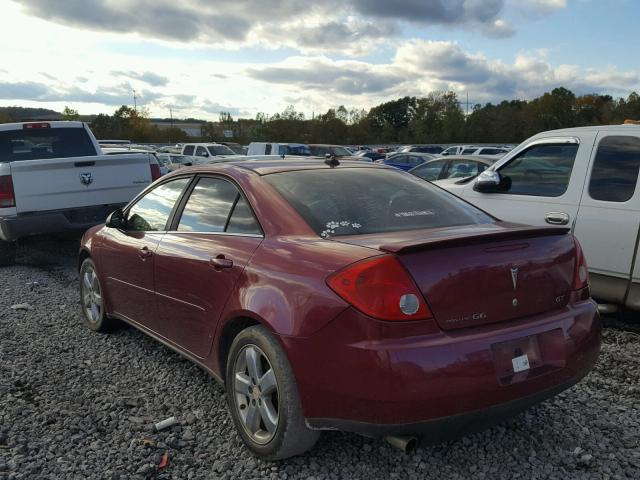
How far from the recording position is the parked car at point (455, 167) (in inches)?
440

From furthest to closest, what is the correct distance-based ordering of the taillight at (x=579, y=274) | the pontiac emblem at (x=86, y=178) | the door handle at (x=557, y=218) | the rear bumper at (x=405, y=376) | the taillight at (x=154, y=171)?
the taillight at (x=154, y=171) → the pontiac emblem at (x=86, y=178) → the door handle at (x=557, y=218) → the taillight at (x=579, y=274) → the rear bumper at (x=405, y=376)

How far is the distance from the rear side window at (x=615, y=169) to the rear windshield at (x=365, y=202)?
6.04 ft

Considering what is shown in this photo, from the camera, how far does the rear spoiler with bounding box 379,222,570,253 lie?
2.65 m

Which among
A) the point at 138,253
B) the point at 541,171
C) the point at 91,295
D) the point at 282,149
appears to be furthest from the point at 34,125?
the point at 282,149

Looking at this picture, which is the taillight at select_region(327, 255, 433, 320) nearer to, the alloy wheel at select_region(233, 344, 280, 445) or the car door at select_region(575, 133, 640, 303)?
the alloy wheel at select_region(233, 344, 280, 445)

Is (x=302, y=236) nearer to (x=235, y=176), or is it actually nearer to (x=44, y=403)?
(x=235, y=176)

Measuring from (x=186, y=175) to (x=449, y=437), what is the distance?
8.52 feet

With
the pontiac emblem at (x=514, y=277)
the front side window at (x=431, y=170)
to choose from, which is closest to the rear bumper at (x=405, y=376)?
the pontiac emblem at (x=514, y=277)

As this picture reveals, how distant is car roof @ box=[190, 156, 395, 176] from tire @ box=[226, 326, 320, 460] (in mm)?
1149

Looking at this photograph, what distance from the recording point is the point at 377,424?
2535 millimetres

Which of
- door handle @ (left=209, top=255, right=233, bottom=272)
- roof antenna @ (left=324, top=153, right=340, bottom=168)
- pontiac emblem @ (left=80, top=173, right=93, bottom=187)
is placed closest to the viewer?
door handle @ (left=209, top=255, right=233, bottom=272)

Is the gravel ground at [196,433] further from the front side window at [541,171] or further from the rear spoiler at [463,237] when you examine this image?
the front side window at [541,171]

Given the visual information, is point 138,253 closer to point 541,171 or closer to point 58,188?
point 541,171

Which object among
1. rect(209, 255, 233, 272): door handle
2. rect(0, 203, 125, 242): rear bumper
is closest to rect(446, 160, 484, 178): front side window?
rect(0, 203, 125, 242): rear bumper
